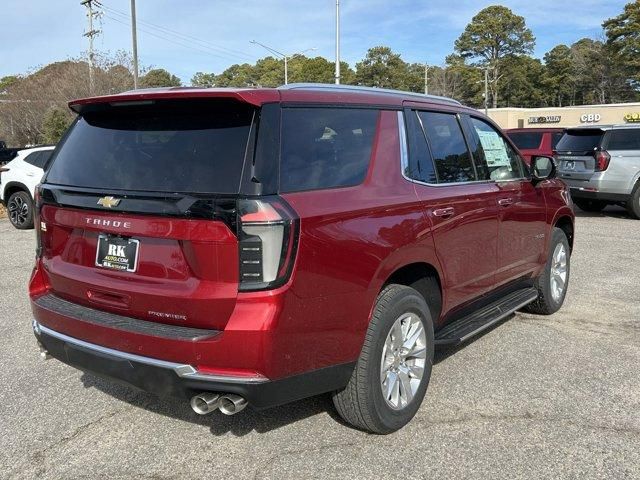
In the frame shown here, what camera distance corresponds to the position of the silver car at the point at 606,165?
11852mm

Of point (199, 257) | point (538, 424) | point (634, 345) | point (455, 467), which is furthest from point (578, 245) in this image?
point (199, 257)

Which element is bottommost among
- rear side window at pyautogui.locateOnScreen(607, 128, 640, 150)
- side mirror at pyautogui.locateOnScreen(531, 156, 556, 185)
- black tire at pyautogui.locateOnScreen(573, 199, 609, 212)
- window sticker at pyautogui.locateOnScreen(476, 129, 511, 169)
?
black tire at pyautogui.locateOnScreen(573, 199, 609, 212)

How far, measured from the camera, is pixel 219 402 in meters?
2.83

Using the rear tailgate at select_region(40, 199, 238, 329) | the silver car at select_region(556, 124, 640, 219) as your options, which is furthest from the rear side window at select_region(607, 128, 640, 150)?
the rear tailgate at select_region(40, 199, 238, 329)

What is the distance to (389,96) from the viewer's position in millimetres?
3688

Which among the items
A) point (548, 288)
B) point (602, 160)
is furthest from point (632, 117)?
point (548, 288)

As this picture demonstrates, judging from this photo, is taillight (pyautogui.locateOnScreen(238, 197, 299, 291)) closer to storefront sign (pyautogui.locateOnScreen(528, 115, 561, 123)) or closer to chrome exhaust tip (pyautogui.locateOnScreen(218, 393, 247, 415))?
chrome exhaust tip (pyautogui.locateOnScreen(218, 393, 247, 415))

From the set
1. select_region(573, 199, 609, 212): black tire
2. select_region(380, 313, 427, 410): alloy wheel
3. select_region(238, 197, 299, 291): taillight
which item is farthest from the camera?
select_region(573, 199, 609, 212): black tire

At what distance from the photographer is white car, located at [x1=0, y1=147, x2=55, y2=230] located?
38.1ft

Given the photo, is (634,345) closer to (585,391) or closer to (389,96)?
(585,391)

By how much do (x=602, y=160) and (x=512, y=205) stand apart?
833 cm

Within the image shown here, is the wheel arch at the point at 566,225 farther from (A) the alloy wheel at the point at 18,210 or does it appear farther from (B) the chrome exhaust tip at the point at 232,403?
(A) the alloy wheel at the point at 18,210

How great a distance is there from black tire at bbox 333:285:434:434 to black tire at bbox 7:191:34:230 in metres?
10.2

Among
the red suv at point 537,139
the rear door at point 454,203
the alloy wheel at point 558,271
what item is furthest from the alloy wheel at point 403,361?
the red suv at point 537,139
